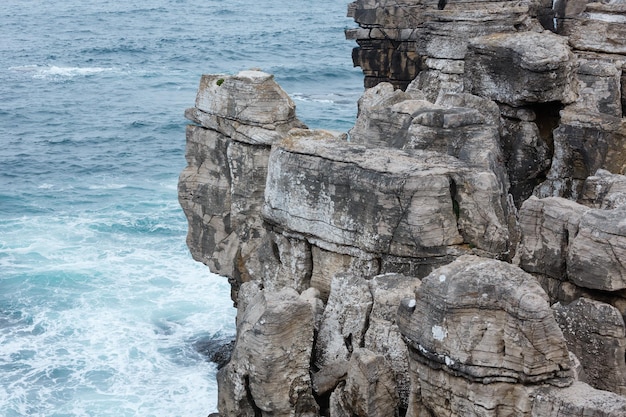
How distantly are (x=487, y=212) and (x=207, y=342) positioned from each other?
15.9 meters

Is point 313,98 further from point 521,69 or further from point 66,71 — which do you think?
point 521,69

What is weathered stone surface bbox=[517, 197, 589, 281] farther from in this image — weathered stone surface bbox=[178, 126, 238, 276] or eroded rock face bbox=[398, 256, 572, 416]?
weathered stone surface bbox=[178, 126, 238, 276]

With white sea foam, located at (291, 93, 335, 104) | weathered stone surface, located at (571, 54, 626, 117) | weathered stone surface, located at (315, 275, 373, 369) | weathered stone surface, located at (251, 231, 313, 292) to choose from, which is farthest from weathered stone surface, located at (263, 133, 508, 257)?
white sea foam, located at (291, 93, 335, 104)

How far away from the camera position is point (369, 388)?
48.1 feet

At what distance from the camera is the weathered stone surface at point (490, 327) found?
1248 cm

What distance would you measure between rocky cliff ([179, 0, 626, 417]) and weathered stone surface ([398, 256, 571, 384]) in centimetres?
2

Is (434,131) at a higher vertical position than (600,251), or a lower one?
higher

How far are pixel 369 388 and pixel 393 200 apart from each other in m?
3.61

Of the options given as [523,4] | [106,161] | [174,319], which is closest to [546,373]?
[523,4]

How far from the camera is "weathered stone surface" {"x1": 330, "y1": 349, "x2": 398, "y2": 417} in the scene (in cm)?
1473

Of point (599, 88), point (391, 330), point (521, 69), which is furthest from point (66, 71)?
point (391, 330)

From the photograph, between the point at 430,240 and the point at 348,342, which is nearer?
the point at 348,342

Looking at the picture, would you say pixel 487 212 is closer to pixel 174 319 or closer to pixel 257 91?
pixel 257 91

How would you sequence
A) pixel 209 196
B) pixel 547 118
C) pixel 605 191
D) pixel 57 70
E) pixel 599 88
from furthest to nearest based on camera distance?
pixel 57 70 < pixel 547 118 < pixel 599 88 < pixel 209 196 < pixel 605 191
